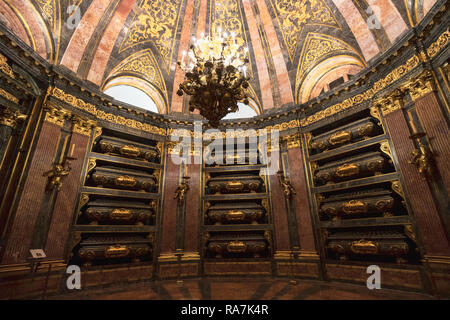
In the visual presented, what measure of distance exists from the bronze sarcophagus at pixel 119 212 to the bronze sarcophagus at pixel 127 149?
1846 millimetres

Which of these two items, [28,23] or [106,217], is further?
[106,217]

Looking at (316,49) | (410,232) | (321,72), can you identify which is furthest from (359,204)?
(316,49)

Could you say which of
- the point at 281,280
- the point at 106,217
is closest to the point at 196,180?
the point at 106,217

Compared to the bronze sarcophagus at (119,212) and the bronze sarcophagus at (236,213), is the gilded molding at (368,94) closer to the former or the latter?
the bronze sarcophagus at (236,213)

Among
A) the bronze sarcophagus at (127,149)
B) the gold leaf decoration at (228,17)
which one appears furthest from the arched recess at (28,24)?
the gold leaf decoration at (228,17)

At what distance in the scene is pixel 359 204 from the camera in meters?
6.53

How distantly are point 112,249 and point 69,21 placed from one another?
26.6 ft

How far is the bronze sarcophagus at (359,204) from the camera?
620cm

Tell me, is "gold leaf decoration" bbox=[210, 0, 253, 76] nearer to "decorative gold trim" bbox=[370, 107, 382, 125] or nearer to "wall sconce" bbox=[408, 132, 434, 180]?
"decorative gold trim" bbox=[370, 107, 382, 125]

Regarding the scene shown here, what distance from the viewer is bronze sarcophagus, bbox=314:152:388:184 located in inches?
258

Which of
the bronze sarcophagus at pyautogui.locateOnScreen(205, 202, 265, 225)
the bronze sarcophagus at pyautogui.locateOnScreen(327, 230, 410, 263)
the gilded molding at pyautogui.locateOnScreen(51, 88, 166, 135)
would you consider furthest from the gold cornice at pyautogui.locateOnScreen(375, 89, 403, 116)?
the gilded molding at pyautogui.locateOnScreen(51, 88, 166, 135)

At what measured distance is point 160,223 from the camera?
26.4 feet

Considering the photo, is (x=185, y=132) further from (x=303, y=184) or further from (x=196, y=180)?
(x=303, y=184)

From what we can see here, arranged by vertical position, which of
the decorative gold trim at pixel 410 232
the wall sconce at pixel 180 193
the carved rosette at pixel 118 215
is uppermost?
the wall sconce at pixel 180 193
